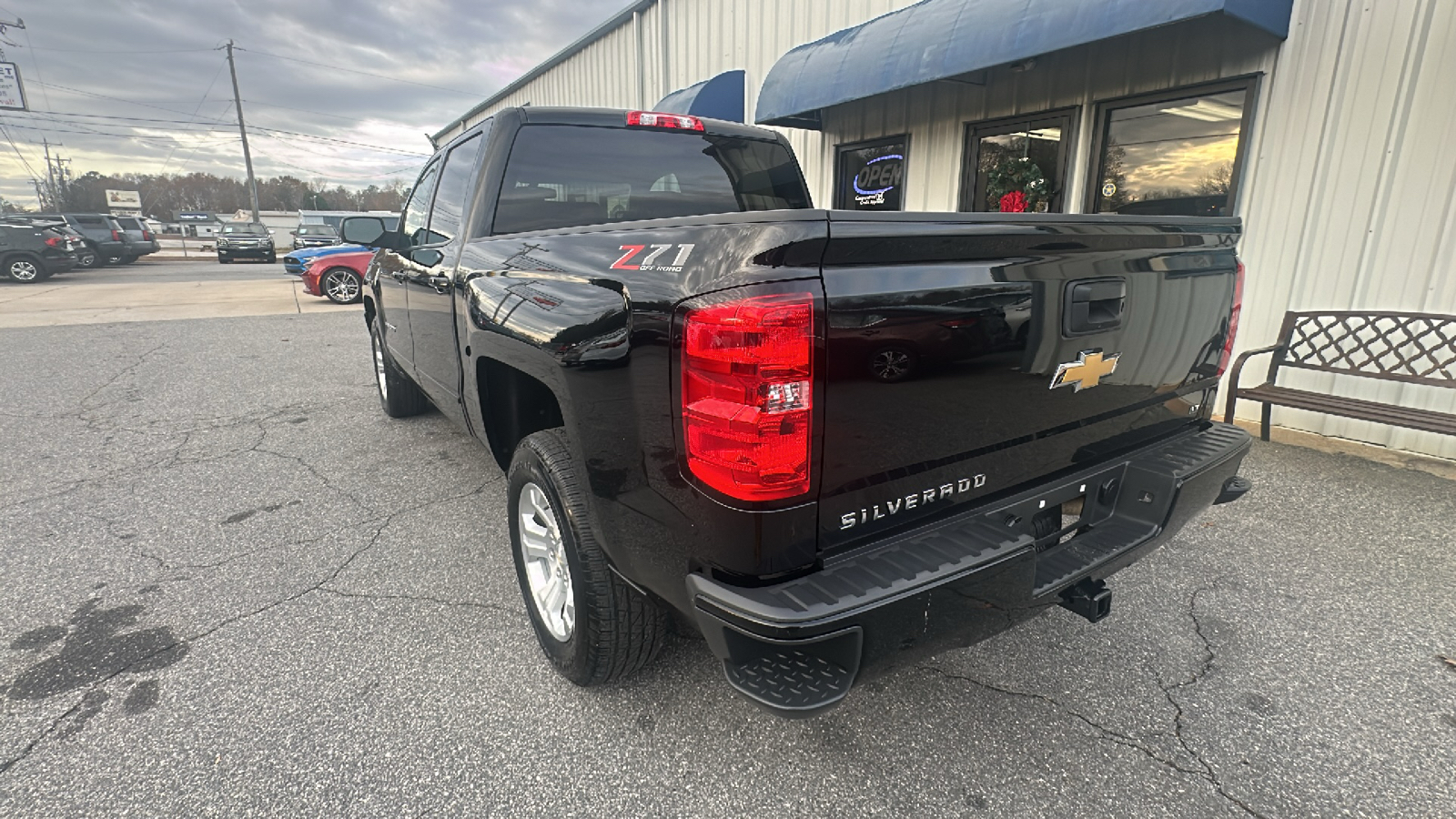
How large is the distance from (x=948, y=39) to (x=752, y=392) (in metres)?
5.69

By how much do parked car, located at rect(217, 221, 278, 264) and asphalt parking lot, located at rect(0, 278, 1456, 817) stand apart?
29.2 metres

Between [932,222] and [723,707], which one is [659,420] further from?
[723,707]

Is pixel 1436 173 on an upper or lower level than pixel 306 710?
upper

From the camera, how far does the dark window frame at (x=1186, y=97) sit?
5207 millimetres

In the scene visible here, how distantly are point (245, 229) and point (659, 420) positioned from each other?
3365 cm

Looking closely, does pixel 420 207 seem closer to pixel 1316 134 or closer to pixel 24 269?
pixel 1316 134

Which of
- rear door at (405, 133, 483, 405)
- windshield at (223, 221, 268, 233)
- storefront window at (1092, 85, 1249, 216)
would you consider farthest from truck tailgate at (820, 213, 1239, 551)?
windshield at (223, 221, 268, 233)

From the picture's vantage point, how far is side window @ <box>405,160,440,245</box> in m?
3.92

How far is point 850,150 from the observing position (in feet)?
28.8

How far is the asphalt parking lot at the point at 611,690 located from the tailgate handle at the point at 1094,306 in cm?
126

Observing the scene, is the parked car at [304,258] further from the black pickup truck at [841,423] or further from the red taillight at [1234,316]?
the red taillight at [1234,316]

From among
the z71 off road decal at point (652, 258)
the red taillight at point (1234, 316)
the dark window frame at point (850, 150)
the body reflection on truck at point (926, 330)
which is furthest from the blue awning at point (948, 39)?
the z71 off road decal at point (652, 258)

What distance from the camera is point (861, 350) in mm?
1540

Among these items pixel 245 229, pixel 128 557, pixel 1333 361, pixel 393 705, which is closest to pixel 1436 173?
pixel 1333 361
